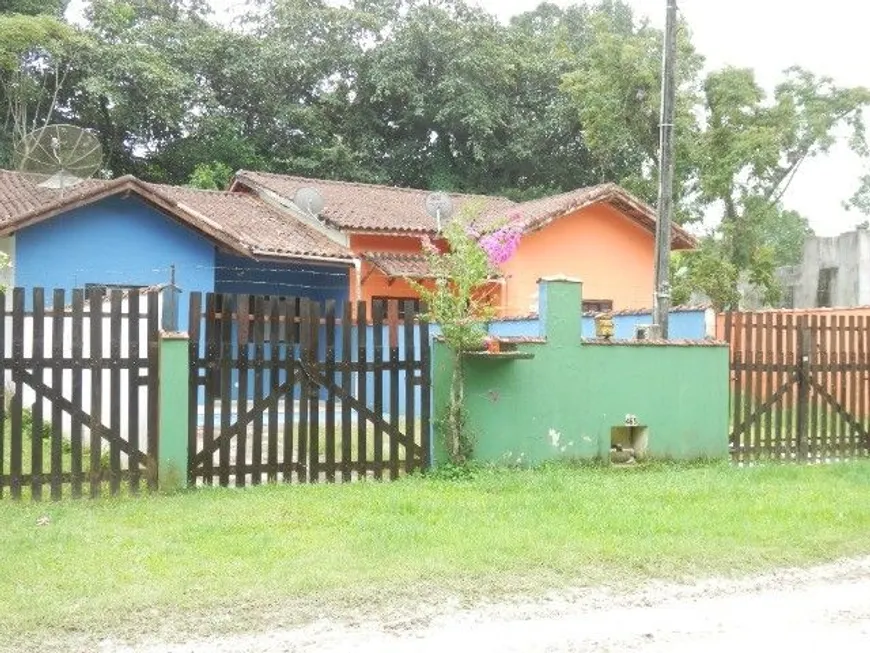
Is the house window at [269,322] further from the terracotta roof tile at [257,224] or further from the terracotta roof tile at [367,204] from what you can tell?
the terracotta roof tile at [367,204]

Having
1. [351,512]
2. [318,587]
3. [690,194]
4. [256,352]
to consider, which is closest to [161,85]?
[690,194]

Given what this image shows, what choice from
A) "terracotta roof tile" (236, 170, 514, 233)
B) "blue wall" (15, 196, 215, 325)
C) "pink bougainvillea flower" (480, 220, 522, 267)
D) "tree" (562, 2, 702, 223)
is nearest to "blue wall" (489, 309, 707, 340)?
"pink bougainvillea flower" (480, 220, 522, 267)

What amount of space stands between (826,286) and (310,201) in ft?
56.2

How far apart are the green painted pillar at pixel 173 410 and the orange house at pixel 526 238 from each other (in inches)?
408

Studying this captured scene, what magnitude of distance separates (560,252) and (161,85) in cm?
1421

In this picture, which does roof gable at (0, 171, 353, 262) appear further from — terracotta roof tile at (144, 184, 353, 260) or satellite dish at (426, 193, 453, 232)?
satellite dish at (426, 193, 453, 232)

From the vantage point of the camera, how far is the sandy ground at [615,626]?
15.4 ft

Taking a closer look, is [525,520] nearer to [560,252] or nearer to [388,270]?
[388,270]

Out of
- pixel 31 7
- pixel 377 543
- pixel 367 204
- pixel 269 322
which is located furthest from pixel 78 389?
pixel 31 7

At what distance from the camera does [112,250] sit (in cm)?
1691

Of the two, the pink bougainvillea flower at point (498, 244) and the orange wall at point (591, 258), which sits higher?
the orange wall at point (591, 258)

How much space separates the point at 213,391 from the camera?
28.0 feet

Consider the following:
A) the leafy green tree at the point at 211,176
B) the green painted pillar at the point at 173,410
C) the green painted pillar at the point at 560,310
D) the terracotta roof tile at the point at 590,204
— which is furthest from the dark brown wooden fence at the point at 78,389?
the leafy green tree at the point at 211,176

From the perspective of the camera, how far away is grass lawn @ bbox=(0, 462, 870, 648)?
5.26 meters
